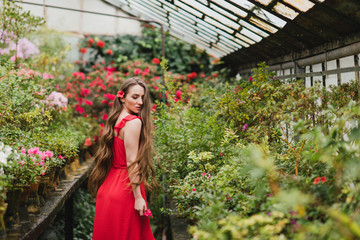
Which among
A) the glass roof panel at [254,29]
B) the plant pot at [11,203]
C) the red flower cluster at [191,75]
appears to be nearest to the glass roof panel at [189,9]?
the glass roof panel at [254,29]

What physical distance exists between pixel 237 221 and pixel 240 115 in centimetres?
201

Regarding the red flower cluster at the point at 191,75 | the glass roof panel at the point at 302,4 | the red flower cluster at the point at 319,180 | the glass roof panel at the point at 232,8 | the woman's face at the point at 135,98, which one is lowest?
the red flower cluster at the point at 319,180

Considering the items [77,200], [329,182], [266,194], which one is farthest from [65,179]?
[329,182]

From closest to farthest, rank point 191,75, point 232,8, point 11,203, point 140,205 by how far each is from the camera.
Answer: point 11,203
point 140,205
point 232,8
point 191,75

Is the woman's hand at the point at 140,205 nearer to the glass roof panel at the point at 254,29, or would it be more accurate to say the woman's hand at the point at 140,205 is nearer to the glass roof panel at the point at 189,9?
the glass roof panel at the point at 254,29

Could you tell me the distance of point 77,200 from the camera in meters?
6.00

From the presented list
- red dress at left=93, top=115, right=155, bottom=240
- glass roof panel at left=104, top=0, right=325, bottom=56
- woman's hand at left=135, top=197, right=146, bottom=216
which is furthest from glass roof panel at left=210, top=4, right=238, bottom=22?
woman's hand at left=135, top=197, right=146, bottom=216

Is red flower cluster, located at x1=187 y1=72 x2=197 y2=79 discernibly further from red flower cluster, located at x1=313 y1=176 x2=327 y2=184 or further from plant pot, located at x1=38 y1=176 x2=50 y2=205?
red flower cluster, located at x1=313 y1=176 x2=327 y2=184

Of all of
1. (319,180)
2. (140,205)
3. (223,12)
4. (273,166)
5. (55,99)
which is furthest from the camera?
(55,99)

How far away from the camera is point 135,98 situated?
2879 millimetres

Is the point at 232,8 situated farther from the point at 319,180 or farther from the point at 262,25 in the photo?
the point at 319,180

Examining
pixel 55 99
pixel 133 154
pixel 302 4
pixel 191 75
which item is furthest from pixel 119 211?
pixel 191 75

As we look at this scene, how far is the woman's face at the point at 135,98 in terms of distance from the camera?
2.86 m

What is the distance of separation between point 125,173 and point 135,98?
0.65 m
